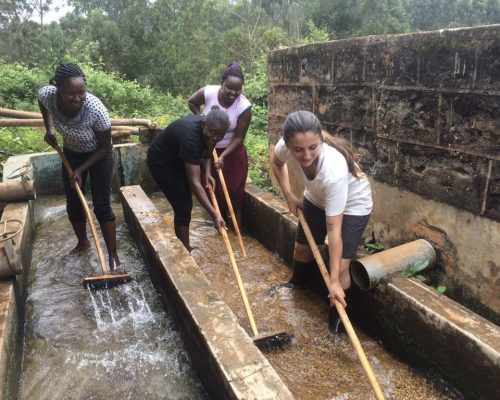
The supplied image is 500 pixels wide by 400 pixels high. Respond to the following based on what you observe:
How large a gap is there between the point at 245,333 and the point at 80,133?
2.26 m

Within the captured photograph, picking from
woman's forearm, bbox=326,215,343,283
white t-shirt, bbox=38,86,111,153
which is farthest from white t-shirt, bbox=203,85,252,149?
woman's forearm, bbox=326,215,343,283

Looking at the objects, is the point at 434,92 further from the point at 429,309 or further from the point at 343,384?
the point at 343,384

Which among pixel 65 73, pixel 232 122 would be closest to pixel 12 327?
pixel 65 73

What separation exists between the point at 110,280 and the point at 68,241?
4.61 feet

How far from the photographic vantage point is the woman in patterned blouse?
343 centimetres

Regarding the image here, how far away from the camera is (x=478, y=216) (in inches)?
123

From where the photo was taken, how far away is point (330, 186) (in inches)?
107

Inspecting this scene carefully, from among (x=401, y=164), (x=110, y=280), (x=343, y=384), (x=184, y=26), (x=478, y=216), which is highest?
(x=184, y=26)

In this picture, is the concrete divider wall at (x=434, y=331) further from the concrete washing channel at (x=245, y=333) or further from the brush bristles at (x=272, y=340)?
the brush bristles at (x=272, y=340)

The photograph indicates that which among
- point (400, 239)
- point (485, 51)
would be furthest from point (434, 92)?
point (400, 239)

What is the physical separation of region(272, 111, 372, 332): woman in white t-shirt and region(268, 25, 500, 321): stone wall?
770 mm

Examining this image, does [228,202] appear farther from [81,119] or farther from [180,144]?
[81,119]

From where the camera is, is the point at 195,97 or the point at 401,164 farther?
the point at 195,97

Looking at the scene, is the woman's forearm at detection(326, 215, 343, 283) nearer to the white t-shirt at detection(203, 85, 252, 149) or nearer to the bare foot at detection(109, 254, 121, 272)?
the white t-shirt at detection(203, 85, 252, 149)
